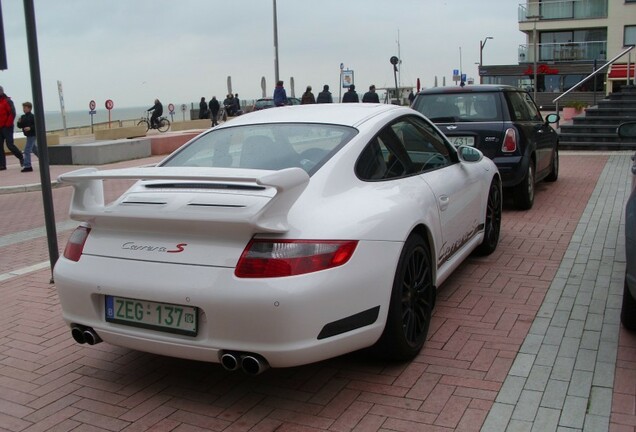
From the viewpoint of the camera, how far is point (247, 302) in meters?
3.09

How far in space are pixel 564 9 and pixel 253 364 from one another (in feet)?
163

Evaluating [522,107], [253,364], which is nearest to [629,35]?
[522,107]

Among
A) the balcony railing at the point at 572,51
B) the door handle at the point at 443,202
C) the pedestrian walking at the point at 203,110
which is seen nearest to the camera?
the door handle at the point at 443,202

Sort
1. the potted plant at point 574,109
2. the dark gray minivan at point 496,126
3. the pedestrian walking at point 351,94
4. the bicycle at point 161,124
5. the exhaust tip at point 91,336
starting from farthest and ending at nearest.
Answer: the bicycle at point 161,124 < the potted plant at point 574,109 < the pedestrian walking at point 351,94 < the dark gray minivan at point 496,126 < the exhaust tip at point 91,336

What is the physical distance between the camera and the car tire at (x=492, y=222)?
609 cm

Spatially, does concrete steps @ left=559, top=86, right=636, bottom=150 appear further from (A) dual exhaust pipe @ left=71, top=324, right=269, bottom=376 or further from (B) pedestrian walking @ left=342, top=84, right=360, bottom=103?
(A) dual exhaust pipe @ left=71, top=324, right=269, bottom=376

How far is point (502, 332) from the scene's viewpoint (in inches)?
171

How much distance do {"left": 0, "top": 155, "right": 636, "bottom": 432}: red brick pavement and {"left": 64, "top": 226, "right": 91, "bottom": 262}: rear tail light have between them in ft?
2.55

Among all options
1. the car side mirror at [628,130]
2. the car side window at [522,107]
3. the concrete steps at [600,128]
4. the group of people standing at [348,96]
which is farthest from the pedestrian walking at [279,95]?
the car side mirror at [628,130]

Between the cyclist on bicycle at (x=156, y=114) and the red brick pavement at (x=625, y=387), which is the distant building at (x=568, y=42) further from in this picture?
the red brick pavement at (x=625, y=387)

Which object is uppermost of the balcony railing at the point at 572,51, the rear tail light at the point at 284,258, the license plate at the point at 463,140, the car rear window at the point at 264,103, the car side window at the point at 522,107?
the balcony railing at the point at 572,51

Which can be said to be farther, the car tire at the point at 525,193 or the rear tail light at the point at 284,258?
the car tire at the point at 525,193

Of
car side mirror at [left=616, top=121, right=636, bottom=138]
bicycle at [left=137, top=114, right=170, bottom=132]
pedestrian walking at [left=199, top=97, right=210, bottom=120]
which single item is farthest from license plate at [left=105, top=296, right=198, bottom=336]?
pedestrian walking at [left=199, top=97, right=210, bottom=120]

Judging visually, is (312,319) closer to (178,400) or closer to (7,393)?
(178,400)
